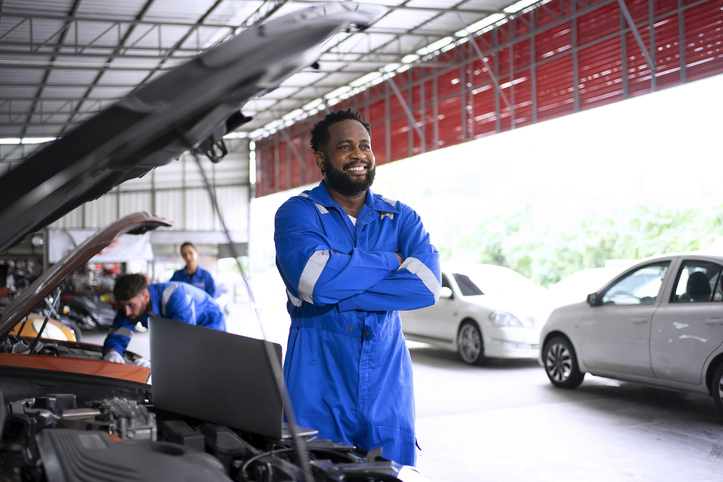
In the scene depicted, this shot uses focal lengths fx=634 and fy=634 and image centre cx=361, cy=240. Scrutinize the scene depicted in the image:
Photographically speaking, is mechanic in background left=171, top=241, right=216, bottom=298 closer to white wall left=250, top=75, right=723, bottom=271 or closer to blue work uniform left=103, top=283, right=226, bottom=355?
blue work uniform left=103, top=283, right=226, bottom=355

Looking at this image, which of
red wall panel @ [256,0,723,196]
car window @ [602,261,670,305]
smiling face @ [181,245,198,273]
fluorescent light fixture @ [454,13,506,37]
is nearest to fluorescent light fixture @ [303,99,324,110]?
red wall panel @ [256,0,723,196]

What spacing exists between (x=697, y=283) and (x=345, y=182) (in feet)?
15.5

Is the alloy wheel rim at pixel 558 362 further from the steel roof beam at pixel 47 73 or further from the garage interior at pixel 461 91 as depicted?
the steel roof beam at pixel 47 73

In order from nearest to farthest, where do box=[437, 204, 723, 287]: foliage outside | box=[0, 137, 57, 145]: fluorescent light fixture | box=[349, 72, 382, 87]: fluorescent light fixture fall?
box=[349, 72, 382, 87]: fluorescent light fixture < box=[437, 204, 723, 287]: foliage outside < box=[0, 137, 57, 145]: fluorescent light fixture

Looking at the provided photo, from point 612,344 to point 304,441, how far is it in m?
5.58

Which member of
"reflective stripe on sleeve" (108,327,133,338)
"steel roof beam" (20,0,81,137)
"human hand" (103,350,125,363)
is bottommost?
"human hand" (103,350,125,363)

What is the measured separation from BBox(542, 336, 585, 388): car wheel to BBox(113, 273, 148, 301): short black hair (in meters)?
4.76

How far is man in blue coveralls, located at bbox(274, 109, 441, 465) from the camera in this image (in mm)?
2104

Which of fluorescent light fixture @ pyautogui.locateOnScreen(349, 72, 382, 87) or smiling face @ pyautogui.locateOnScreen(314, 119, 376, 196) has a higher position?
fluorescent light fixture @ pyautogui.locateOnScreen(349, 72, 382, 87)

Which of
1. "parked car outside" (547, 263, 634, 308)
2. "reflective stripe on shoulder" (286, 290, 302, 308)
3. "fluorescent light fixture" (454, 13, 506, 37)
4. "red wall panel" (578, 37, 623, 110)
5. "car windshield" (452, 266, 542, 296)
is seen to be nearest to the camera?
"reflective stripe on shoulder" (286, 290, 302, 308)

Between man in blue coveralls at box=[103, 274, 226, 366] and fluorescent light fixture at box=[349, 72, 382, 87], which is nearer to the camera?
man in blue coveralls at box=[103, 274, 226, 366]

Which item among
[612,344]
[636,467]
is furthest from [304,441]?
[612,344]

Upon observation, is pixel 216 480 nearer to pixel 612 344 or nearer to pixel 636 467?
pixel 636 467

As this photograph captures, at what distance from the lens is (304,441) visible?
1692 mm
